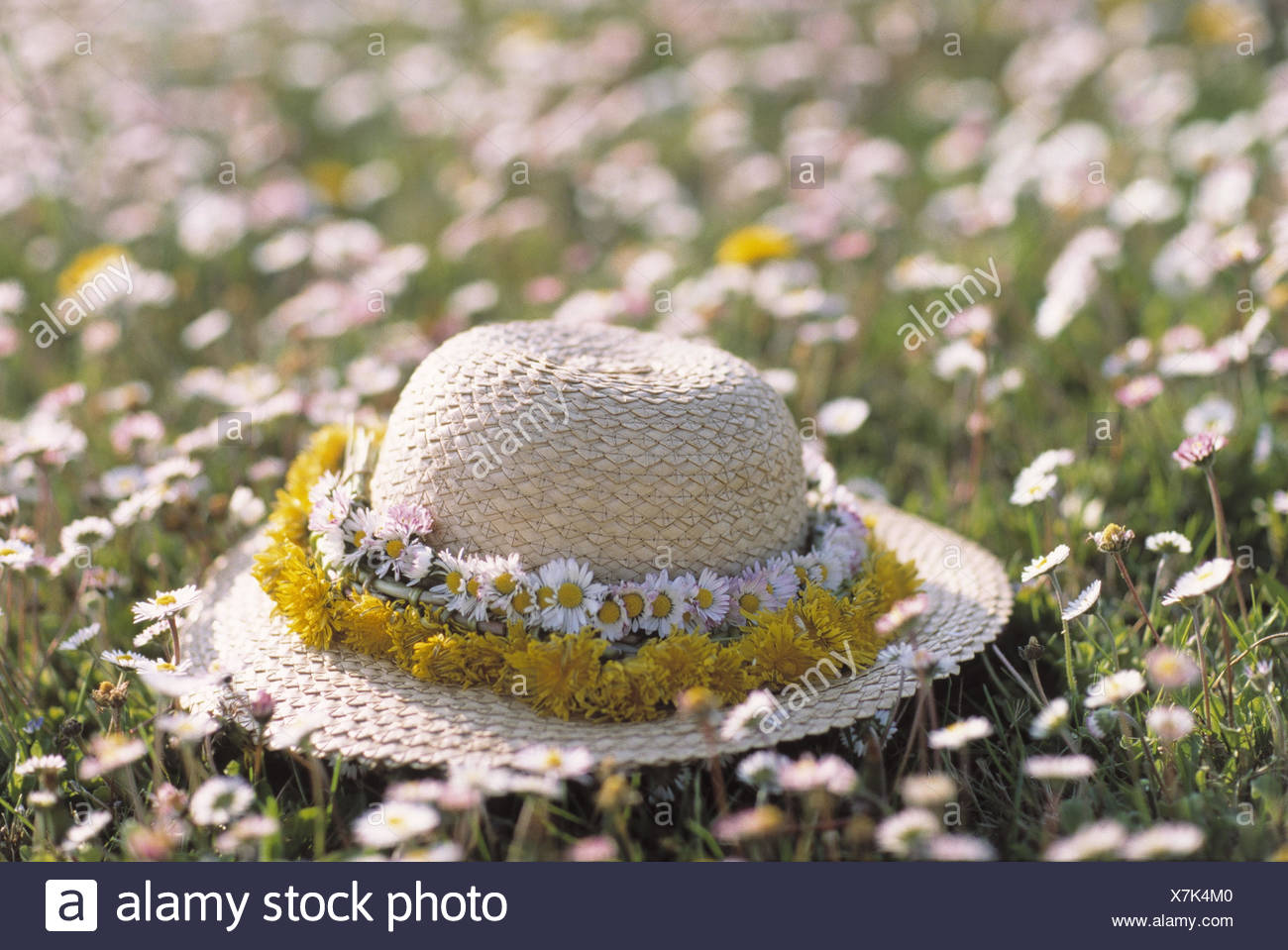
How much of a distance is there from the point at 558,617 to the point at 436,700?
27 cm

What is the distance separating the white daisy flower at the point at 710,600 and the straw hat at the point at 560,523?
23 mm

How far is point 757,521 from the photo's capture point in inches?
97.5

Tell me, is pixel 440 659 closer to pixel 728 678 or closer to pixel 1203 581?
pixel 728 678

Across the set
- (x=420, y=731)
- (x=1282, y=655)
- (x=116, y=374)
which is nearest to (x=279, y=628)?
(x=420, y=731)

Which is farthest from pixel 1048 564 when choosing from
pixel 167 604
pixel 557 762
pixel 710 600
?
pixel 167 604

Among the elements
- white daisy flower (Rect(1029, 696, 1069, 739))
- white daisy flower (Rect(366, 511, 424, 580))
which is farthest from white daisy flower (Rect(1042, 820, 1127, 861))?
white daisy flower (Rect(366, 511, 424, 580))

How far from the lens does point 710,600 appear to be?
2.36m

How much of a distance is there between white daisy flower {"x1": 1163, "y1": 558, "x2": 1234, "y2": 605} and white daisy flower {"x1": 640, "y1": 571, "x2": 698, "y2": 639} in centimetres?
88

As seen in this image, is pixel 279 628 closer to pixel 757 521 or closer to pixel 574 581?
pixel 574 581

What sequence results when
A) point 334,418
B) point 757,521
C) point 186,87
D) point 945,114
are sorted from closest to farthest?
1. point 757,521
2. point 334,418
3. point 945,114
4. point 186,87

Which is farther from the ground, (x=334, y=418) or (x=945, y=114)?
(x=945, y=114)

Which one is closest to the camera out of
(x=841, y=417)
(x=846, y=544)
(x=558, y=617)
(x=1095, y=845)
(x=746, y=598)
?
(x=1095, y=845)

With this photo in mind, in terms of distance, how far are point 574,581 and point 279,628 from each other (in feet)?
2.11

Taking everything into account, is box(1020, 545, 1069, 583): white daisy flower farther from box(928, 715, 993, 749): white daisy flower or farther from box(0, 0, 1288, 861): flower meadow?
box(928, 715, 993, 749): white daisy flower
